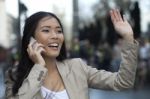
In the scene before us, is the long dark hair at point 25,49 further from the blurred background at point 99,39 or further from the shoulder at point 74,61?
the blurred background at point 99,39

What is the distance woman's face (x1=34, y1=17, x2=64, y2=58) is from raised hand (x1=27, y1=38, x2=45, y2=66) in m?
0.03

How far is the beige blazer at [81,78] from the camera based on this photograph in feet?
11.6

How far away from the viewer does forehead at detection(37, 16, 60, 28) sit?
371 cm

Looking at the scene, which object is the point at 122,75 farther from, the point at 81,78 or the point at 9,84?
the point at 9,84

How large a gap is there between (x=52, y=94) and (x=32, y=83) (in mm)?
155

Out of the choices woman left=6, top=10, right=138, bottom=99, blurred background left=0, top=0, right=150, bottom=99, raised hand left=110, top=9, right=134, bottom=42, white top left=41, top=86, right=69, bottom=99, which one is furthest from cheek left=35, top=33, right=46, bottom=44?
blurred background left=0, top=0, right=150, bottom=99

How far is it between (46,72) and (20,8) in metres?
4.31

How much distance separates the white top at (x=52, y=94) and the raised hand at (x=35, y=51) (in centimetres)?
17

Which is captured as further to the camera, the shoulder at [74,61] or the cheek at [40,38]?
the shoulder at [74,61]

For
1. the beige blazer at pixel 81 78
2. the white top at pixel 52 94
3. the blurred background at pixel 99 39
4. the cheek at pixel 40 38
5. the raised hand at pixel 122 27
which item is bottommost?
the blurred background at pixel 99 39

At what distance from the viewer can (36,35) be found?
3758mm

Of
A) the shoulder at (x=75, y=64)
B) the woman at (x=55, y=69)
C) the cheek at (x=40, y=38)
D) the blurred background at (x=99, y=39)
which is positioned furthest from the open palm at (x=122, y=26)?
the blurred background at (x=99, y=39)

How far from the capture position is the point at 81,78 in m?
3.71

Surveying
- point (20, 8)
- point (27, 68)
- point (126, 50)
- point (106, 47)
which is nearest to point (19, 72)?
point (27, 68)
